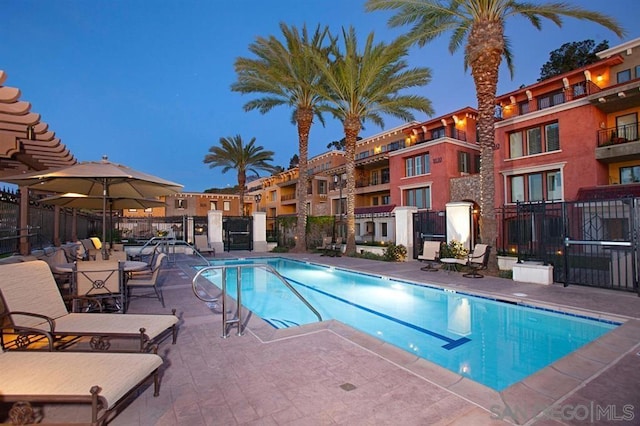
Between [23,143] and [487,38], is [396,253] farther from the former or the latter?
[23,143]

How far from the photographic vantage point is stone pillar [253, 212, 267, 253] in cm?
2045

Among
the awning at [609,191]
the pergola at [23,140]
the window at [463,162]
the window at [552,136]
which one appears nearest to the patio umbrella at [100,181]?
the pergola at [23,140]

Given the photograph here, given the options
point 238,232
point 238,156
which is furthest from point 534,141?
point 238,156

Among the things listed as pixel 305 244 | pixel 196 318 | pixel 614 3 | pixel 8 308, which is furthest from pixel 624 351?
pixel 614 3

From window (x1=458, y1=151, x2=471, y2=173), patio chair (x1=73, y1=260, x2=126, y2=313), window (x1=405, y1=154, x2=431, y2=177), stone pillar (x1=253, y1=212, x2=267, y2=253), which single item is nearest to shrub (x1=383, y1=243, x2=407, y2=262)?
stone pillar (x1=253, y1=212, x2=267, y2=253)

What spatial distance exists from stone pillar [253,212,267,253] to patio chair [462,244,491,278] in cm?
1303

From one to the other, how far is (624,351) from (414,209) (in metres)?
11.0

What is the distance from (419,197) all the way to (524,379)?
23.7 meters

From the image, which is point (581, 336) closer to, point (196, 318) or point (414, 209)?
point (196, 318)

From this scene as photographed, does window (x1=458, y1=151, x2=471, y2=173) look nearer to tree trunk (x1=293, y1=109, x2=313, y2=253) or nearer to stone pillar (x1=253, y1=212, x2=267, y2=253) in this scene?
tree trunk (x1=293, y1=109, x2=313, y2=253)

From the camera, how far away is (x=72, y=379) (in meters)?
2.37

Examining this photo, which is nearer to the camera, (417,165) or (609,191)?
(609,191)

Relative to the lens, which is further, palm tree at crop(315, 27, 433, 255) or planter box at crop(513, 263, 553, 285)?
palm tree at crop(315, 27, 433, 255)

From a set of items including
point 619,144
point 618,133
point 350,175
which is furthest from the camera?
point 618,133
